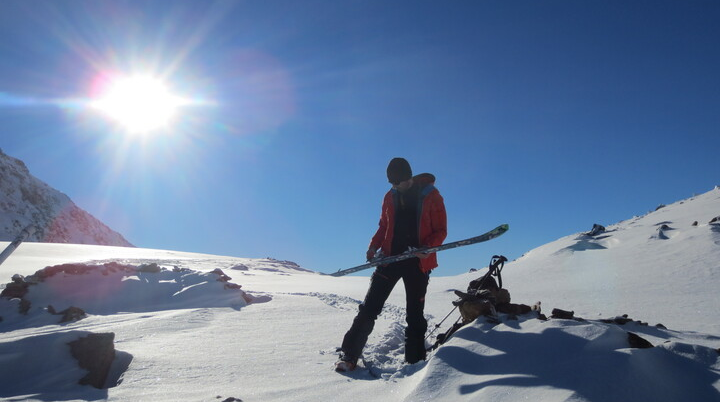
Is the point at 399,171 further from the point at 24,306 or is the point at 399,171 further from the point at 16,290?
the point at 16,290

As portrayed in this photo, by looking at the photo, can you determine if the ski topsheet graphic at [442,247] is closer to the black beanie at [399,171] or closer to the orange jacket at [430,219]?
the orange jacket at [430,219]

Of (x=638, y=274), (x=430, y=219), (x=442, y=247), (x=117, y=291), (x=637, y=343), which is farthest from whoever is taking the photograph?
(x=638, y=274)

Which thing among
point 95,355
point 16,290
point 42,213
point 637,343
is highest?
point 42,213

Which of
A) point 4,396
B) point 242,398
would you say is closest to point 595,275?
point 242,398

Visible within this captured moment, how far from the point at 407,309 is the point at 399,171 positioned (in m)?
1.48

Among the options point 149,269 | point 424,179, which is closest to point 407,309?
point 424,179

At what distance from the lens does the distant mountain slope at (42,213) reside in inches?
3344

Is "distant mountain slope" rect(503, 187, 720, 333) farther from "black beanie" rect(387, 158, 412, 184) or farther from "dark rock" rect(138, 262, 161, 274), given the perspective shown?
"dark rock" rect(138, 262, 161, 274)

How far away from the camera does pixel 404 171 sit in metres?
4.16

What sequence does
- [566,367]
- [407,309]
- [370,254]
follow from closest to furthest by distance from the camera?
[566,367]
[407,309]
[370,254]

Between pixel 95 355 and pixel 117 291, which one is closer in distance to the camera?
pixel 95 355

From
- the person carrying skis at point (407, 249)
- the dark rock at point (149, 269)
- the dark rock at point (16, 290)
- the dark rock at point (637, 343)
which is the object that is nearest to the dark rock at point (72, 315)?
the dark rock at point (16, 290)

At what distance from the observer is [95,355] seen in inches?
122

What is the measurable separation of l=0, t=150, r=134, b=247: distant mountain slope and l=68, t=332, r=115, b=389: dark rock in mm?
98111
